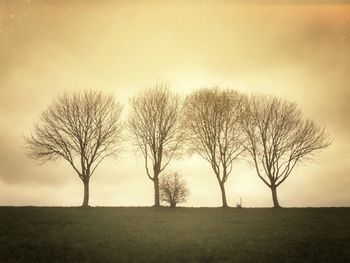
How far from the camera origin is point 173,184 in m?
63.1

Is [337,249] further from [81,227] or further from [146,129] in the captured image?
[146,129]

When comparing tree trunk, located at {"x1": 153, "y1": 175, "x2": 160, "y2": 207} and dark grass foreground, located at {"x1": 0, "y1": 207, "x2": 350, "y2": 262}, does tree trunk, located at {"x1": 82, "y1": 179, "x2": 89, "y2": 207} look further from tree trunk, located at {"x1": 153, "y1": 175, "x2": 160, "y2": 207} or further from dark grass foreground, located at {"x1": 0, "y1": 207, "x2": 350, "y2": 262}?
tree trunk, located at {"x1": 153, "y1": 175, "x2": 160, "y2": 207}

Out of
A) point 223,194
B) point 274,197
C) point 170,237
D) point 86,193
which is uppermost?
point 86,193

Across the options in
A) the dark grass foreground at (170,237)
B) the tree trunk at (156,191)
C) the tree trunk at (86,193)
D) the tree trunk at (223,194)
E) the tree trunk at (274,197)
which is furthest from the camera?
the tree trunk at (274,197)

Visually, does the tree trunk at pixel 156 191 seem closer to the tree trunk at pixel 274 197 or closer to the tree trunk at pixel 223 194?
the tree trunk at pixel 223 194

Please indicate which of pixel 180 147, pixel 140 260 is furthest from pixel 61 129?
pixel 140 260

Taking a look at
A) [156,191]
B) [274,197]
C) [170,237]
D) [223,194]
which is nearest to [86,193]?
[156,191]

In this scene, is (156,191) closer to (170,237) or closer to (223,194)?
(223,194)

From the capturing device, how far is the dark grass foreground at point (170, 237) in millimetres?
15844

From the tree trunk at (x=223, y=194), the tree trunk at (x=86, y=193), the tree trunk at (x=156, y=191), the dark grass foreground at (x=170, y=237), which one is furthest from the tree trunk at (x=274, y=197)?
the tree trunk at (x=86, y=193)

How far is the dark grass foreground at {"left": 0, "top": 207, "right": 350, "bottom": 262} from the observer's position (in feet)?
52.0

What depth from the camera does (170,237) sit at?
69.8 ft

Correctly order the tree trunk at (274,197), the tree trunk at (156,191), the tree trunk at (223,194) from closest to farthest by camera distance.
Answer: the tree trunk at (156,191) < the tree trunk at (223,194) < the tree trunk at (274,197)

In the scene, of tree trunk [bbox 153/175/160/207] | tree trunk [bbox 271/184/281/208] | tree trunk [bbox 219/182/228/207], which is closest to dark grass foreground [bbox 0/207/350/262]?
tree trunk [bbox 153/175/160/207]
